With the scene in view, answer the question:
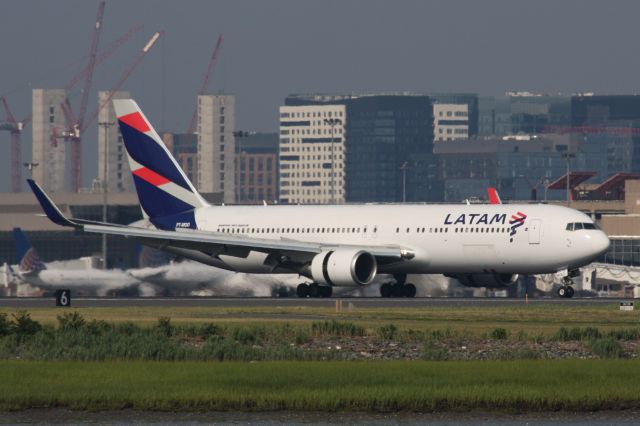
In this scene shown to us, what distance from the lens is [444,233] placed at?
7944cm

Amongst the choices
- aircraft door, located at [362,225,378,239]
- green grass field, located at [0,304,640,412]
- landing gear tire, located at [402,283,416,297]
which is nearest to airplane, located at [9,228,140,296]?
aircraft door, located at [362,225,378,239]

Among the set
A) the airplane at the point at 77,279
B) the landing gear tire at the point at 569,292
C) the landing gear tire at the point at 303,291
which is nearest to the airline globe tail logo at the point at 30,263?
the airplane at the point at 77,279

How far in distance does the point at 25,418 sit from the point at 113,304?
37566mm

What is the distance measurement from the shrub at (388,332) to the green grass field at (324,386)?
6.82m

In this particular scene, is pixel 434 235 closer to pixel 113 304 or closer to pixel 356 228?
pixel 356 228

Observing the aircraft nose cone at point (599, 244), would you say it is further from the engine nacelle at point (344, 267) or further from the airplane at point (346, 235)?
the engine nacelle at point (344, 267)

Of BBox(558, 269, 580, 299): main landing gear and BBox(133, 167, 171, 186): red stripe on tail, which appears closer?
BBox(558, 269, 580, 299): main landing gear

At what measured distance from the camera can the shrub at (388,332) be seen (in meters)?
50.6

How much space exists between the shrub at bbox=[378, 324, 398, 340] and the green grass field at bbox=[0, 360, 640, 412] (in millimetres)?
6816

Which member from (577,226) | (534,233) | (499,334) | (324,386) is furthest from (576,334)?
(577,226)

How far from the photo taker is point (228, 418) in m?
37.2

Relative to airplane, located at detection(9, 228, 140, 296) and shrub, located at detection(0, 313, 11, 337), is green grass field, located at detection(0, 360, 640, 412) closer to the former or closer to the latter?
shrub, located at detection(0, 313, 11, 337)

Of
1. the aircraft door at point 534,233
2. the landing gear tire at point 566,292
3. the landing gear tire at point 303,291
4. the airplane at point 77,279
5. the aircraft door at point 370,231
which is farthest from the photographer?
the airplane at point 77,279

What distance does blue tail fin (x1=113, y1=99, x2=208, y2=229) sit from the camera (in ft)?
286
